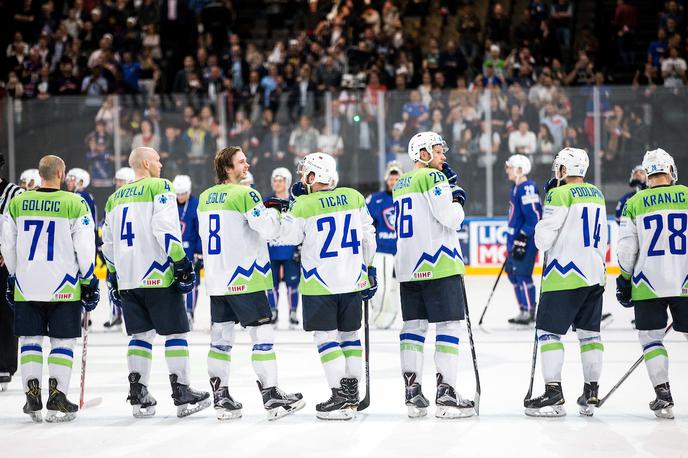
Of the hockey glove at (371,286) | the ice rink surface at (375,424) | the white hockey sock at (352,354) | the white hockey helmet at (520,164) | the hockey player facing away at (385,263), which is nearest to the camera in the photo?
the ice rink surface at (375,424)

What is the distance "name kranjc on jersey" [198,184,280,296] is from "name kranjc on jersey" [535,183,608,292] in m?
1.59

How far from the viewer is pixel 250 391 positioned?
23.7ft

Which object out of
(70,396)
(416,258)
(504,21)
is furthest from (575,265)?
(504,21)

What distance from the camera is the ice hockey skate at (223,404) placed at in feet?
20.6

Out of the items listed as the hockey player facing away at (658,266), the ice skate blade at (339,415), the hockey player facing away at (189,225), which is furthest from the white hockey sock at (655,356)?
the hockey player facing away at (189,225)

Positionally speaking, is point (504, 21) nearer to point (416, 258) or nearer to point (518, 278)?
point (518, 278)

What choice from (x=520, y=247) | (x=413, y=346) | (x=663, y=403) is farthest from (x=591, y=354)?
(x=520, y=247)

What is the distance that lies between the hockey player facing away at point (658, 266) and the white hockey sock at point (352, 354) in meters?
1.62

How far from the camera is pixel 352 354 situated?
20.6 ft

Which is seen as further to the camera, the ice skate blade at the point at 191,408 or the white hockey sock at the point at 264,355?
the ice skate blade at the point at 191,408

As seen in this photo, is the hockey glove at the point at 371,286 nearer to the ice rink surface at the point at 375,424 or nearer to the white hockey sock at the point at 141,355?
the ice rink surface at the point at 375,424

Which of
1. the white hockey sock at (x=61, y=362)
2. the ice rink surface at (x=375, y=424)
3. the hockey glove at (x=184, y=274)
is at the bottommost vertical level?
the ice rink surface at (x=375, y=424)

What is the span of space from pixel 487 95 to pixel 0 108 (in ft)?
21.6

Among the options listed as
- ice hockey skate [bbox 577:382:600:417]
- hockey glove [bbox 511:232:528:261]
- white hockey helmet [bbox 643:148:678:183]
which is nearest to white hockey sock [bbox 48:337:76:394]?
ice hockey skate [bbox 577:382:600:417]
